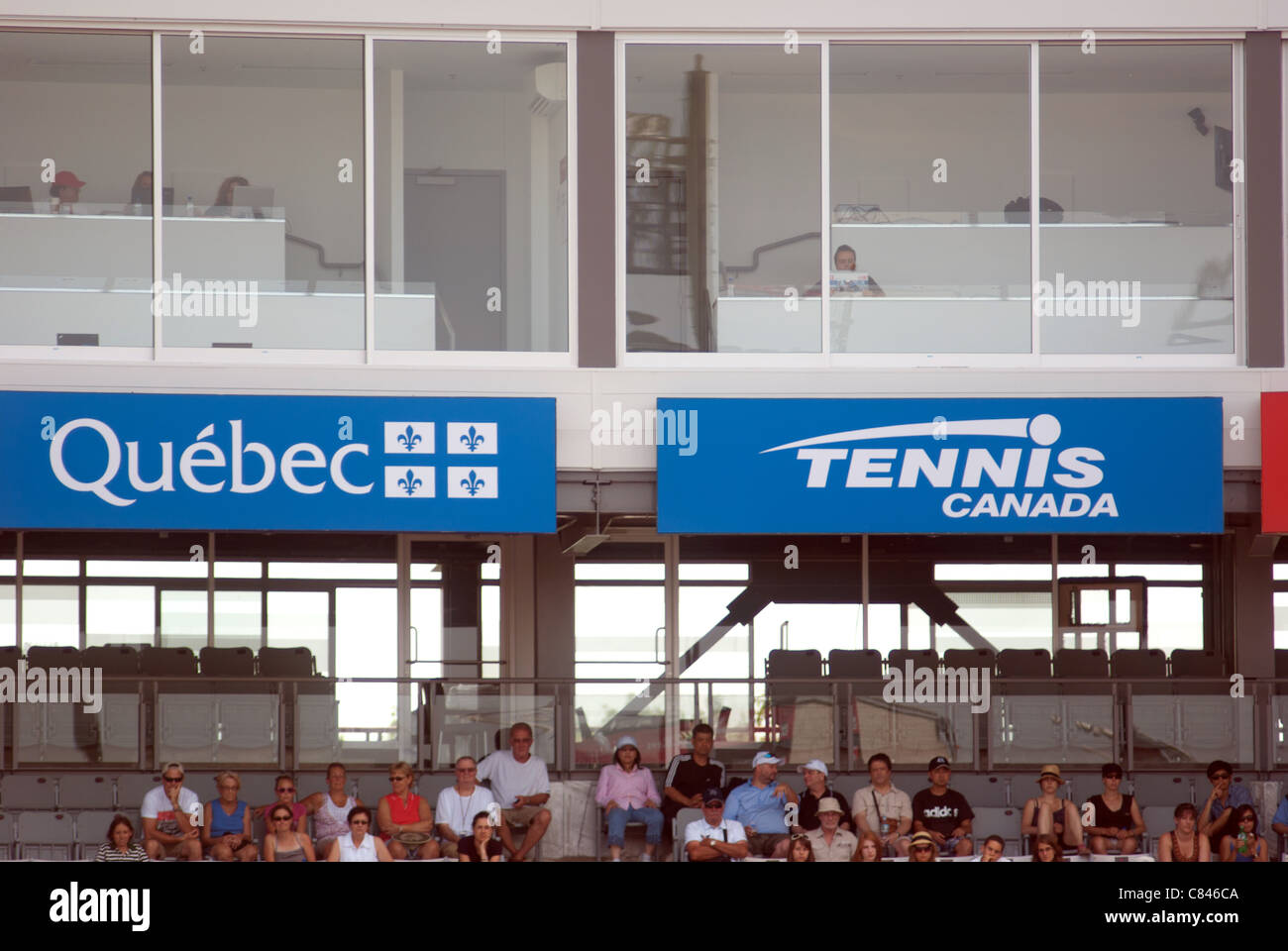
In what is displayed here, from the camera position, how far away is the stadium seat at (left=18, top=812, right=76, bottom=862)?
473 inches

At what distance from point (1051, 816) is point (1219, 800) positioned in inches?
51.3

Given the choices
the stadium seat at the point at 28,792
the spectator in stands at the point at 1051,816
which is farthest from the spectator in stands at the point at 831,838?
the stadium seat at the point at 28,792

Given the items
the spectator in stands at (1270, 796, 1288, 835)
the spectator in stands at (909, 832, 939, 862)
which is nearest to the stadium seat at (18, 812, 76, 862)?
the spectator in stands at (909, 832, 939, 862)

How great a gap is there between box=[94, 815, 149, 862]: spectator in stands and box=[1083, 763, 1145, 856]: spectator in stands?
22.7ft

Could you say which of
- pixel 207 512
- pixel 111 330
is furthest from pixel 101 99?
pixel 207 512

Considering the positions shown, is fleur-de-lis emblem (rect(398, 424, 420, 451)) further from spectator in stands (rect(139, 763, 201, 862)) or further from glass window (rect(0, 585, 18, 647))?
glass window (rect(0, 585, 18, 647))

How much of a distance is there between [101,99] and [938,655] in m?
8.36

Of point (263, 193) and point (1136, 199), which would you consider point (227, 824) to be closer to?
point (263, 193)

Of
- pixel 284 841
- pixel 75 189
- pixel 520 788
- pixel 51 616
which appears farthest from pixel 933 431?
pixel 51 616

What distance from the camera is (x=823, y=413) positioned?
12.7 m

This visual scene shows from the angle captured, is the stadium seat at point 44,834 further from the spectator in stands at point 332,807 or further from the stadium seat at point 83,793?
the spectator in stands at point 332,807

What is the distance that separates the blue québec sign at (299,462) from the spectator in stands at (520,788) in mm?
1699

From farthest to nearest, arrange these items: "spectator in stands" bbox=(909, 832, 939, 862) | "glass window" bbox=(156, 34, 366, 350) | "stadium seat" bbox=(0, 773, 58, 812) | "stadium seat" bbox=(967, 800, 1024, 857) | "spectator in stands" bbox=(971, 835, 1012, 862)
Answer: "glass window" bbox=(156, 34, 366, 350), "stadium seat" bbox=(0, 773, 58, 812), "stadium seat" bbox=(967, 800, 1024, 857), "spectator in stands" bbox=(971, 835, 1012, 862), "spectator in stands" bbox=(909, 832, 939, 862)
